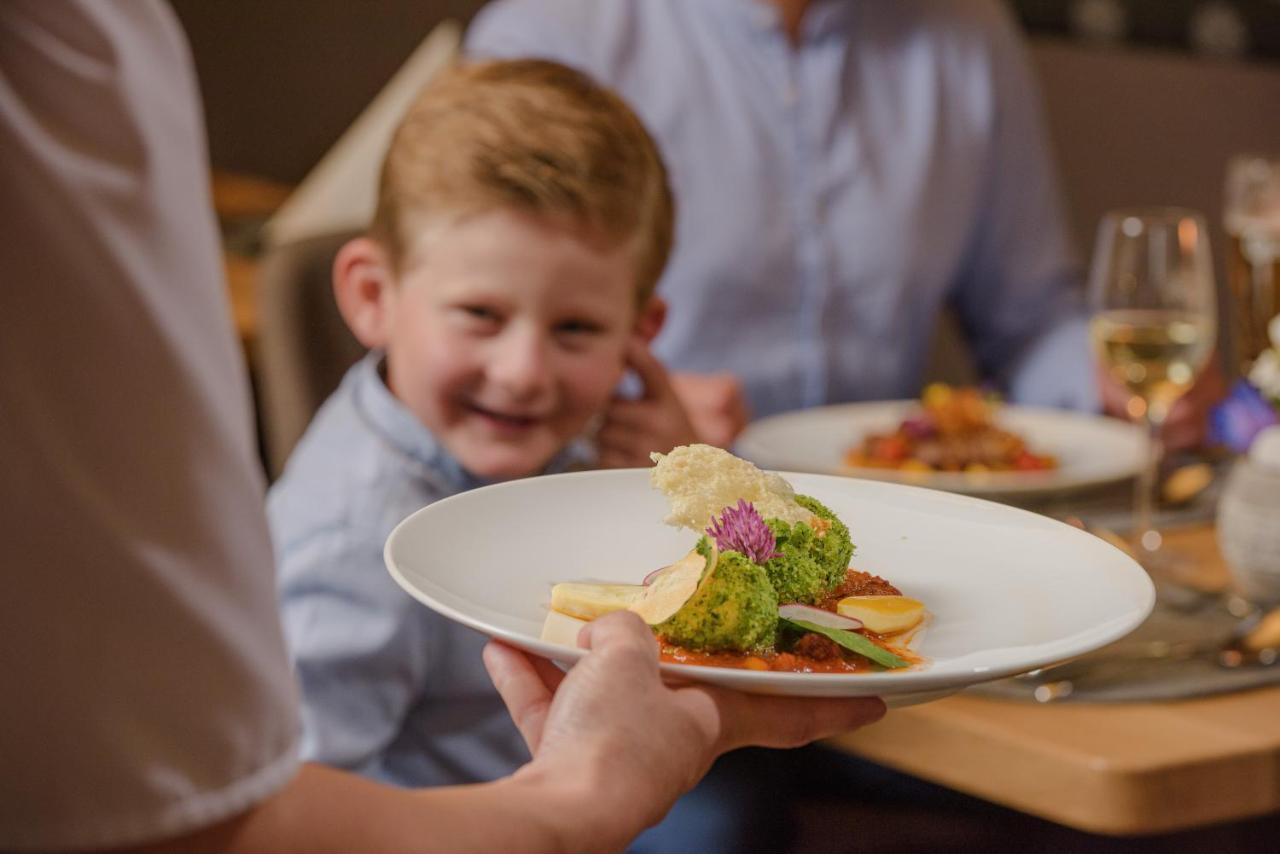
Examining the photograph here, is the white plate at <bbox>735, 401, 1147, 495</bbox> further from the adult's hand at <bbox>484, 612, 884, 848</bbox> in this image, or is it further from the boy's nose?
the adult's hand at <bbox>484, 612, 884, 848</bbox>

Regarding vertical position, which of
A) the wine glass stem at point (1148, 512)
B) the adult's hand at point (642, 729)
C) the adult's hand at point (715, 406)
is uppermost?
the adult's hand at point (642, 729)

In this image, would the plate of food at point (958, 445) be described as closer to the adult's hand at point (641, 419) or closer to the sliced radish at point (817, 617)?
the adult's hand at point (641, 419)

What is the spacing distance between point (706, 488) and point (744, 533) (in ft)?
0.06

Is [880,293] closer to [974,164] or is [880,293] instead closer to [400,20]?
[974,164]

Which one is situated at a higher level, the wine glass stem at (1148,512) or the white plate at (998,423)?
the wine glass stem at (1148,512)

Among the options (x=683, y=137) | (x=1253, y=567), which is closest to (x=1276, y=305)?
(x=1253, y=567)

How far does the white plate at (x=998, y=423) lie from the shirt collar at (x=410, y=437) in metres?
0.22

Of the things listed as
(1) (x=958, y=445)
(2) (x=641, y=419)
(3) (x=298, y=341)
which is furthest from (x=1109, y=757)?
(3) (x=298, y=341)

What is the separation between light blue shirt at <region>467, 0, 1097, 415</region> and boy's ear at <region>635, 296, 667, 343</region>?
66 centimetres

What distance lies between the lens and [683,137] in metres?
1.76

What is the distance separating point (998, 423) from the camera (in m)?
1.34

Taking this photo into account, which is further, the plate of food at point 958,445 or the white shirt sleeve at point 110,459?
the plate of food at point 958,445

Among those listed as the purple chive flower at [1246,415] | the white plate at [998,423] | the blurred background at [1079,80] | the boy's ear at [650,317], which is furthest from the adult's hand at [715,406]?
the blurred background at [1079,80]

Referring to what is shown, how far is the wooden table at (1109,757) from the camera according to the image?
752mm
